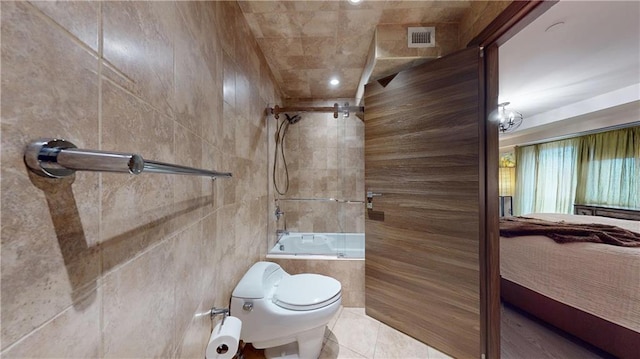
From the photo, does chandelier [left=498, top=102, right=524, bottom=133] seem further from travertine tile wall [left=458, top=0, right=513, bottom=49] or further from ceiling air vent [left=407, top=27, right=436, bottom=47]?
ceiling air vent [left=407, top=27, right=436, bottom=47]

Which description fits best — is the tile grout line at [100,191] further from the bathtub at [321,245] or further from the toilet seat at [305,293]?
the bathtub at [321,245]

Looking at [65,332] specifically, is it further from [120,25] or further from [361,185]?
[361,185]

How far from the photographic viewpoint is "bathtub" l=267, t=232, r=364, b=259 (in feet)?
6.91

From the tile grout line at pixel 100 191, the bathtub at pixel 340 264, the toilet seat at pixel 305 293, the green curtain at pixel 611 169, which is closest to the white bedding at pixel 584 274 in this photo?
the bathtub at pixel 340 264

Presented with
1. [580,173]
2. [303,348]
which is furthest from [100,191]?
[580,173]

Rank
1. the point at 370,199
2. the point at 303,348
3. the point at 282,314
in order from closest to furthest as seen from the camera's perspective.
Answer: the point at 282,314 < the point at 303,348 < the point at 370,199

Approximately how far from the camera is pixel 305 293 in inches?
53.9

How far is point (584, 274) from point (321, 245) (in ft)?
7.02

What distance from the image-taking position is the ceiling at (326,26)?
1.40 metres

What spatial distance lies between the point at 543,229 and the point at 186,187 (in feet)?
9.34

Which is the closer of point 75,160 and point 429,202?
point 75,160

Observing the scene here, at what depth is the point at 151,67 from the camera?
63 cm

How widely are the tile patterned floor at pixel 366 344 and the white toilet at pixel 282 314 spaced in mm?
158

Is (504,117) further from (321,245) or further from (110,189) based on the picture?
(110,189)
